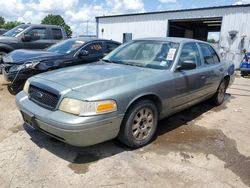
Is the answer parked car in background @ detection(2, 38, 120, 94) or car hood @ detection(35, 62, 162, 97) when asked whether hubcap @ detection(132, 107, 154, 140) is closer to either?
car hood @ detection(35, 62, 162, 97)

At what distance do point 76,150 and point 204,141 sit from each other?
6.77 feet

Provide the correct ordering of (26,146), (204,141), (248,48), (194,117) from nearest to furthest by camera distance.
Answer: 1. (26,146)
2. (204,141)
3. (194,117)
4. (248,48)

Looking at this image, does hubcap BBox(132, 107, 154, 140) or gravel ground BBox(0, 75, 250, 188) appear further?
hubcap BBox(132, 107, 154, 140)

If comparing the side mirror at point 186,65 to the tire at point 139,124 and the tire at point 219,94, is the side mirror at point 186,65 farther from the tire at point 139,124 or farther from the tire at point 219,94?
the tire at point 219,94

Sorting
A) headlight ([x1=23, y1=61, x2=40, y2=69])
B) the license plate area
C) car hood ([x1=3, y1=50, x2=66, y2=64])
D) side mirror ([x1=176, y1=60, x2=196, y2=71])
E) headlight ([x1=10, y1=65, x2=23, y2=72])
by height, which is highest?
side mirror ([x1=176, y1=60, x2=196, y2=71])

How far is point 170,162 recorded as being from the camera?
3.44 m

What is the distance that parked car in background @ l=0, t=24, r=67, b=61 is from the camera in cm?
892

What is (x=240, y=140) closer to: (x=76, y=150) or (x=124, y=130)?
(x=124, y=130)

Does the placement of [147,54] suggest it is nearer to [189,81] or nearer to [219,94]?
[189,81]

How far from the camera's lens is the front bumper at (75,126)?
2.98 m

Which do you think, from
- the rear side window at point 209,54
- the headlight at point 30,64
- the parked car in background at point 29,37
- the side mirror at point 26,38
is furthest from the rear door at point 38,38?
the rear side window at point 209,54

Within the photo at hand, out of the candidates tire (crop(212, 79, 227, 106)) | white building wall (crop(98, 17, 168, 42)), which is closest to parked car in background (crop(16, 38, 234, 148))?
tire (crop(212, 79, 227, 106))

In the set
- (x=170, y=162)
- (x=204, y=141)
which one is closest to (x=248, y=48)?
(x=204, y=141)

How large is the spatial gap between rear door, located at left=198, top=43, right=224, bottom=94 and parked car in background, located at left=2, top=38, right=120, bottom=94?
2.92m
